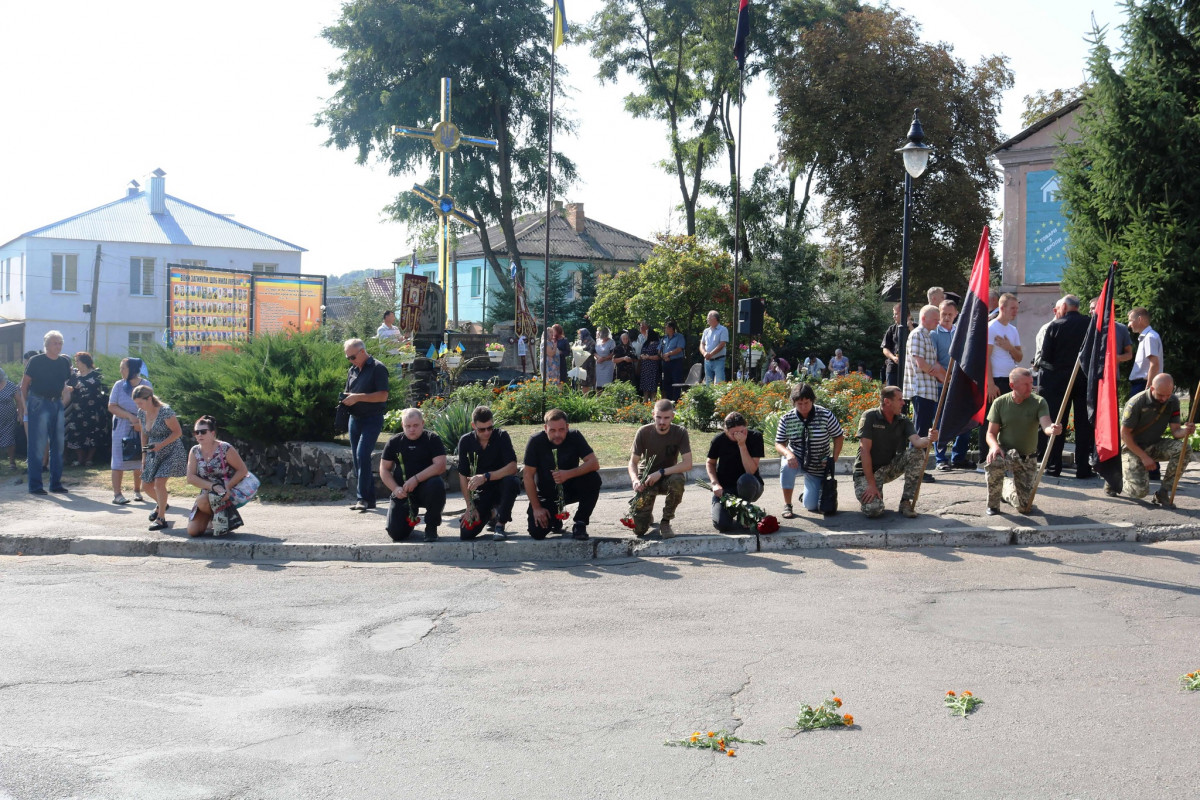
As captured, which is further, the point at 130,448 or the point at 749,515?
the point at 130,448

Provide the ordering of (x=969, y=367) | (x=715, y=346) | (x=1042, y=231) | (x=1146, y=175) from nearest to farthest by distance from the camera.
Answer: (x=969, y=367) < (x=1146, y=175) < (x=715, y=346) < (x=1042, y=231)

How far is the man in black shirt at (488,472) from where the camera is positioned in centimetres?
968

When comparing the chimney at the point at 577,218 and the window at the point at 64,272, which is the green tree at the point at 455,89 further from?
the window at the point at 64,272

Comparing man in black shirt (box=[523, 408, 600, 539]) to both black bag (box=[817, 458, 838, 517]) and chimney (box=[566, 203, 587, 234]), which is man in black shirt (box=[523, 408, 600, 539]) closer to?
black bag (box=[817, 458, 838, 517])

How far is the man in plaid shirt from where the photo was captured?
1150 centimetres

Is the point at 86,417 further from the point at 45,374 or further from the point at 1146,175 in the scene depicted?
the point at 1146,175

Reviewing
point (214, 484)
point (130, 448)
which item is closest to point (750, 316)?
point (130, 448)

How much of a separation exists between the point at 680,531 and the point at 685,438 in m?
0.88

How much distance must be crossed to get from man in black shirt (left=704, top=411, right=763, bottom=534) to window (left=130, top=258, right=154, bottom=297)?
50051 millimetres

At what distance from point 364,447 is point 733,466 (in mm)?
4142

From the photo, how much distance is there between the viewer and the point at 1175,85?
13.6 m

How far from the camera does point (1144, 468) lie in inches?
409

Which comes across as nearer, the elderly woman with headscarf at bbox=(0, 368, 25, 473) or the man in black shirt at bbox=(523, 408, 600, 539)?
the man in black shirt at bbox=(523, 408, 600, 539)

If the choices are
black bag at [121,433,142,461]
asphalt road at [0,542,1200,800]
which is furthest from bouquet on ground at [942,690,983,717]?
black bag at [121,433,142,461]
